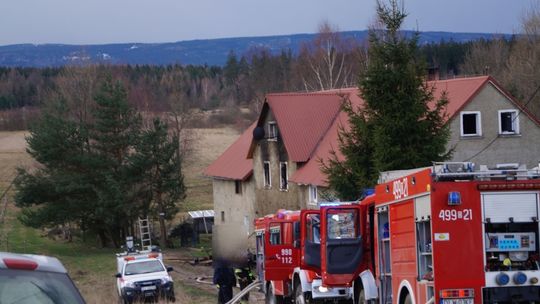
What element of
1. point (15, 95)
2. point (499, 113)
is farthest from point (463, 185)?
point (15, 95)

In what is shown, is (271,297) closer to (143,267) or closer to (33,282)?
(143,267)

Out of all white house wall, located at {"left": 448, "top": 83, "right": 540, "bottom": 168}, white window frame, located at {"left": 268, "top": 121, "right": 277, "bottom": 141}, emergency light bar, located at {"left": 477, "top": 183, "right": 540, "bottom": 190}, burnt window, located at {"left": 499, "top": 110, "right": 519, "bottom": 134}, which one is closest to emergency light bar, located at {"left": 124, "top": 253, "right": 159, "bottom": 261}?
white house wall, located at {"left": 448, "top": 83, "right": 540, "bottom": 168}

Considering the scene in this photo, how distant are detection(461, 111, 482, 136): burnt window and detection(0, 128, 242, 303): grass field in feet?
41.3

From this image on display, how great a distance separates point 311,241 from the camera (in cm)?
2116

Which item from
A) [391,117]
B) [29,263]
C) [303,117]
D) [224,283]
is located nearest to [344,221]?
[224,283]

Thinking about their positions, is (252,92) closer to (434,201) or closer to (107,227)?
(107,227)

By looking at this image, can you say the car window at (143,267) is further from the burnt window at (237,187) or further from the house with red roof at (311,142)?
the burnt window at (237,187)

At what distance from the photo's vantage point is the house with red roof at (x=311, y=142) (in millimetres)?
41875

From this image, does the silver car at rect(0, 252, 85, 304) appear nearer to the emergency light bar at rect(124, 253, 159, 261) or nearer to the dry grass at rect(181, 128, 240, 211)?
the emergency light bar at rect(124, 253, 159, 261)

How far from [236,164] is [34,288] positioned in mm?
53463

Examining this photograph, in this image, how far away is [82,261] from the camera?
182 feet

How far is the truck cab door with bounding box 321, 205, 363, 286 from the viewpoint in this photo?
19.8m

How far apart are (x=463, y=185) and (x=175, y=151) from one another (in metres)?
48.0

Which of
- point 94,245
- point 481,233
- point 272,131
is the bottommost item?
point 94,245
